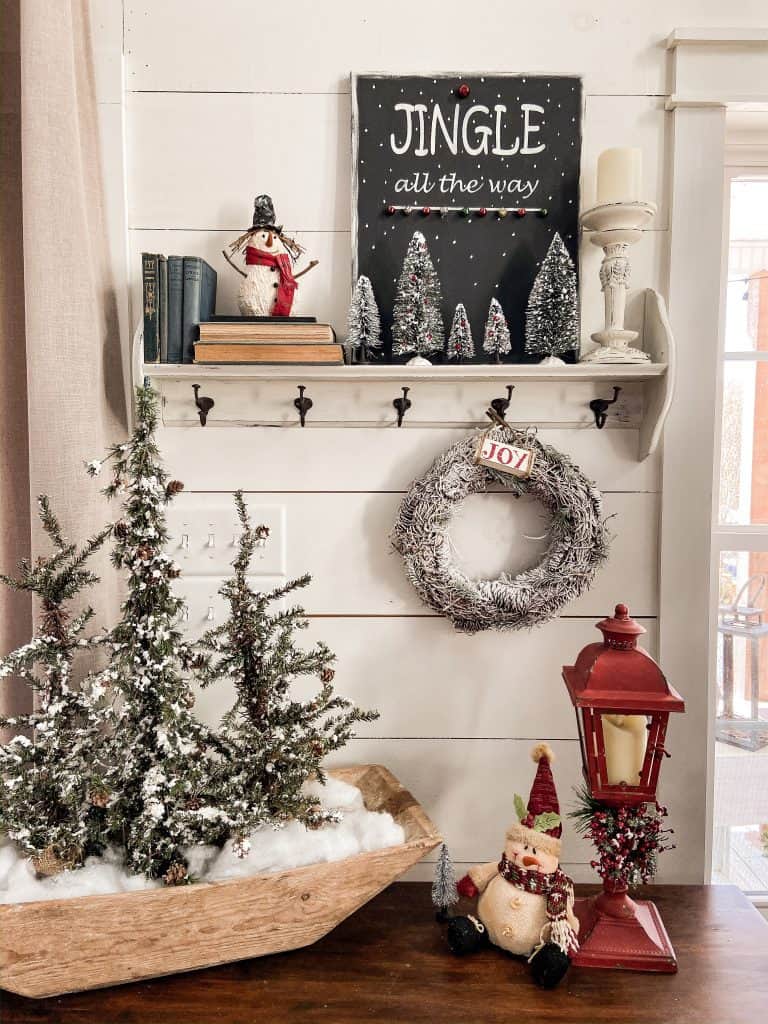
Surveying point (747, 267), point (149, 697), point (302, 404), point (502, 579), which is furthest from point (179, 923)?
point (747, 267)

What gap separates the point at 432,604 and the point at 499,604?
121mm

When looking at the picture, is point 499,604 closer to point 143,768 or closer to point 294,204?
point 143,768

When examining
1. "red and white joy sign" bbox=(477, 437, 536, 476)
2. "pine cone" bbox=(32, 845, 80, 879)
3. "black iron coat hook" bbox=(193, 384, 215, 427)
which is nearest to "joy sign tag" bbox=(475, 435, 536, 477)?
"red and white joy sign" bbox=(477, 437, 536, 476)

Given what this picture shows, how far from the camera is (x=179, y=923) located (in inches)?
38.4

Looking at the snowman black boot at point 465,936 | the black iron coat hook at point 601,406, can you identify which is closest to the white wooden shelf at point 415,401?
the black iron coat hook at point 601,406

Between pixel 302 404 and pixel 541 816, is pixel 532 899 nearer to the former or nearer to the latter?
pixel 541 816

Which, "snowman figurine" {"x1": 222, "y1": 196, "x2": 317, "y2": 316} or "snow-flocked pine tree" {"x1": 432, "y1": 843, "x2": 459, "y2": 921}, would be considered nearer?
"snow-flocked pine tree" {"x1": 432, "y1": 843, "x2": 459, "y2": 921}

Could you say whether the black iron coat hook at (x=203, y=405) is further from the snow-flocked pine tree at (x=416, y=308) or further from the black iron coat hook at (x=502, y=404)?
the black iron coat hook at (x=502, y=404)

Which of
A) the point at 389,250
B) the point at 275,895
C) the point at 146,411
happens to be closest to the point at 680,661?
the point at 275,895

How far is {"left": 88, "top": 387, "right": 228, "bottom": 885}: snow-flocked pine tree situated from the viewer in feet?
3.31

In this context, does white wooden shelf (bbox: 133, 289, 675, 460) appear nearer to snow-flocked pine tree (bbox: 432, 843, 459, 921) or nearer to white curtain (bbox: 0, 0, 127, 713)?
white curtain (bbox: 0, 0, 127, 713)

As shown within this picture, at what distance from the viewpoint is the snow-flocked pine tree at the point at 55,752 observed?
100 centimetres

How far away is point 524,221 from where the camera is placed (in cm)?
134

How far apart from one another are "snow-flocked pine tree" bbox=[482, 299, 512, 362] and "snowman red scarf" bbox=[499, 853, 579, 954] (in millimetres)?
824
